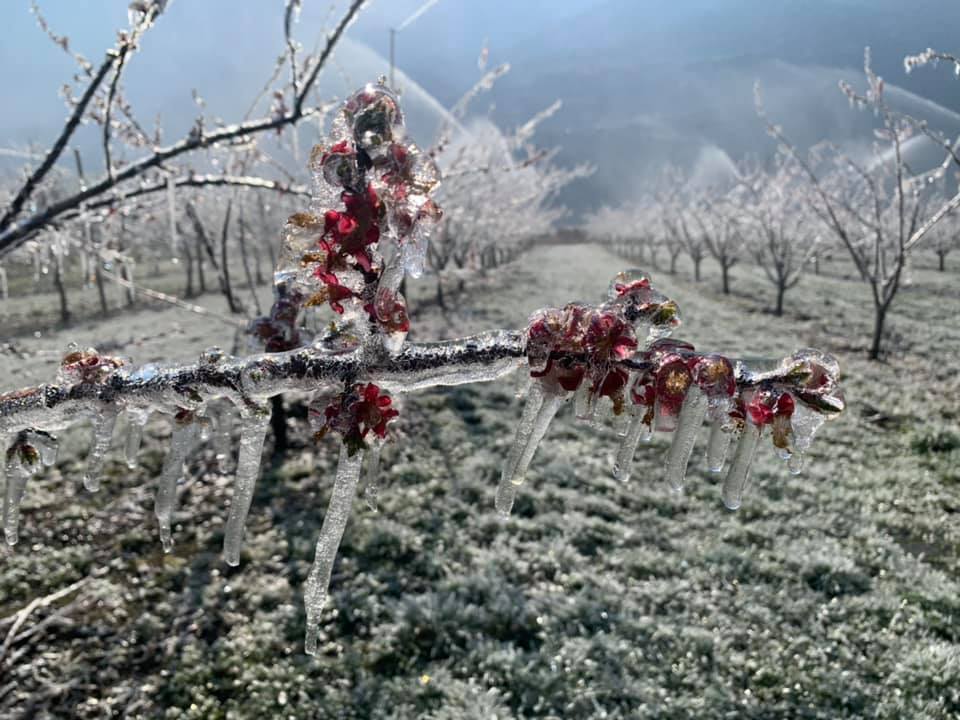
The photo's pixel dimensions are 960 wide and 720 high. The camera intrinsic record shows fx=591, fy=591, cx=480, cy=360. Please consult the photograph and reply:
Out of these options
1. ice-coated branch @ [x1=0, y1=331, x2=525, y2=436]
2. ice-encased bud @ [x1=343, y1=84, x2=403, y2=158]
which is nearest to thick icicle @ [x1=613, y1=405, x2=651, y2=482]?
ice-coated branch @ [x1=0, y1=331, x2=525, y2=436]

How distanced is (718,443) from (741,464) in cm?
6

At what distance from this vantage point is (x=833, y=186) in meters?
24.2

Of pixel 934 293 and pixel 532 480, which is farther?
pixel 934 293

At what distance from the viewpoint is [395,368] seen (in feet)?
3.33

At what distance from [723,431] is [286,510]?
581 cm

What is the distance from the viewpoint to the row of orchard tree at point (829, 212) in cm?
987

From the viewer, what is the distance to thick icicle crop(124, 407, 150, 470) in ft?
3.96

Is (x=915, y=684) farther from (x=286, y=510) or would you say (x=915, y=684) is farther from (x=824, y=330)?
(x=824, y=330)

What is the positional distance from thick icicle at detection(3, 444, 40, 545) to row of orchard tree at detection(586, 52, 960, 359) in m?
7.09

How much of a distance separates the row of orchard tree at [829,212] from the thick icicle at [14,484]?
7.09m

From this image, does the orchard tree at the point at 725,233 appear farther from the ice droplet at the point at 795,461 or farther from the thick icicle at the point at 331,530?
the thick icicle at the point at 331,530

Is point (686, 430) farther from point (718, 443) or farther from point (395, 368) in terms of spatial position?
point (395, 368)

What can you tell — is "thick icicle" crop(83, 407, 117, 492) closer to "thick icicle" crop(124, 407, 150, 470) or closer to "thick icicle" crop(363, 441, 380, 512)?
"thick icicle" crop(124, 407, 150, 470)

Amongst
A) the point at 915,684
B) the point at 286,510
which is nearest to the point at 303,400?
the point at 286,510
